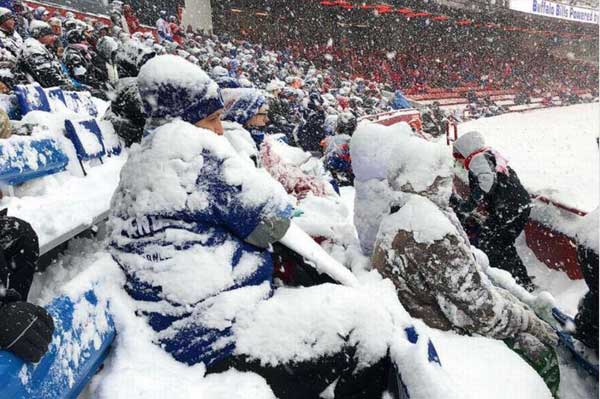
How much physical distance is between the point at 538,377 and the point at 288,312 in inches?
52.1

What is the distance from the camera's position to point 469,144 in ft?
15.3

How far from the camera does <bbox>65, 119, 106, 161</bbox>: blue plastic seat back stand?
3986 millimetres

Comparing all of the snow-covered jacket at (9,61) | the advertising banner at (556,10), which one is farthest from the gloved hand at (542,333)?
the advertising banner at (556,10)

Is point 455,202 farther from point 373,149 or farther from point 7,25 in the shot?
point 7,25

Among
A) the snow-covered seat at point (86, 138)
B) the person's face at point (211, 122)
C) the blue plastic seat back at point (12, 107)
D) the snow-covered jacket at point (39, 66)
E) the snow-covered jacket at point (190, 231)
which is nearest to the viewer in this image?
the snow-covered jacket at point (190, 231)

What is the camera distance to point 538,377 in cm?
221

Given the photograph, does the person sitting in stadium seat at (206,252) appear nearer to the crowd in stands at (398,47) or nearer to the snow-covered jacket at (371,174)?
the snow-covered jacket at (371,174)

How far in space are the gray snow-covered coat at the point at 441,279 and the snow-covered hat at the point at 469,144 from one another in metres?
2.39

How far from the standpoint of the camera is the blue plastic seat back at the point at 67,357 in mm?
1164

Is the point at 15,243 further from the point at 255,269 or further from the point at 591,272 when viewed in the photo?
the point at 591,272

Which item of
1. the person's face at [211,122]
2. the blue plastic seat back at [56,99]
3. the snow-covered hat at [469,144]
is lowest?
the snow-covered hat at [469,144]

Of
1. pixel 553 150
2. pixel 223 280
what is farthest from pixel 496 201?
pixel 553 150

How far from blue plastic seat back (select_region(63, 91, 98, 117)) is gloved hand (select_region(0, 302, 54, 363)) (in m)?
4.73

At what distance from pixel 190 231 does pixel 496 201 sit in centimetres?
364
